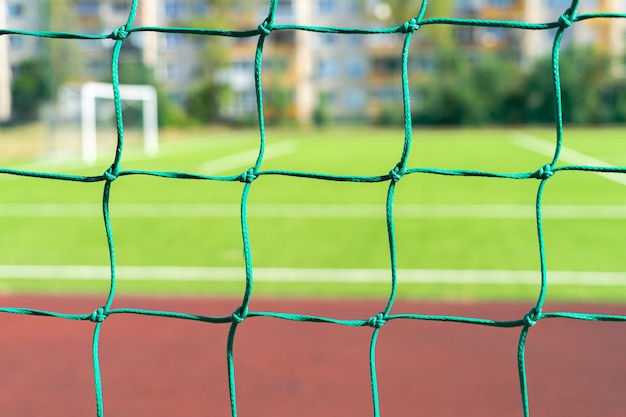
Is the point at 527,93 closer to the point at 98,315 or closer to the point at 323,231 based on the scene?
the point at 323,231

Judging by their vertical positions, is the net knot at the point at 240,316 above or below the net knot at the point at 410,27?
below

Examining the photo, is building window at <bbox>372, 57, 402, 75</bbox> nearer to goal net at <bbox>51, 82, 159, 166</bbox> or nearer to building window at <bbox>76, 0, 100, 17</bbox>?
building window at <bbox>76, 0, 100, 17</bbox>

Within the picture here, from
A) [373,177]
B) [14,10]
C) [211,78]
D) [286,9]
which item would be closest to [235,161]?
[373,177]

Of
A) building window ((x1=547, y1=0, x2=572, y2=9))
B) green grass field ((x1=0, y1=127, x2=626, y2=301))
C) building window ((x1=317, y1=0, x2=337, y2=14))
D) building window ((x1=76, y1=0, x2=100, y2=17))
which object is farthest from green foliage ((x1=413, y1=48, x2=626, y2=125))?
green grass field ((x1=0, y1=127, x2=626, y2=301))

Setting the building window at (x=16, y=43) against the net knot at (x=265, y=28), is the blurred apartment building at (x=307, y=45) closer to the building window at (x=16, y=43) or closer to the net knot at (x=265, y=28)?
the building window at (x=16, y=43)

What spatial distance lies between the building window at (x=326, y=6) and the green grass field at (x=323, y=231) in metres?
34.5

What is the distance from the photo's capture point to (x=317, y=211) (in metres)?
9.23

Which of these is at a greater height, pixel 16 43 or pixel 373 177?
pixel 16 43

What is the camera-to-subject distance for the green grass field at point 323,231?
221 inches

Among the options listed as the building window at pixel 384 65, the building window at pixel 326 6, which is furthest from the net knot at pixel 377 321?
the building window at pixel 326 6

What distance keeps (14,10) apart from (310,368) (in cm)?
4622

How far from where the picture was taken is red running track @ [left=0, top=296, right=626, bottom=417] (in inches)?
133

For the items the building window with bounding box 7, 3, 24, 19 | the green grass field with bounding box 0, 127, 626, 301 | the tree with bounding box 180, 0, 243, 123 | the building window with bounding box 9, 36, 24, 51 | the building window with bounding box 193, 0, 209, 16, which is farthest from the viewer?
the building window with bounding box 7, 3, 24, 19

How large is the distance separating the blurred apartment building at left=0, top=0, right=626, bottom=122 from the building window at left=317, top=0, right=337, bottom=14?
53 millimetres
